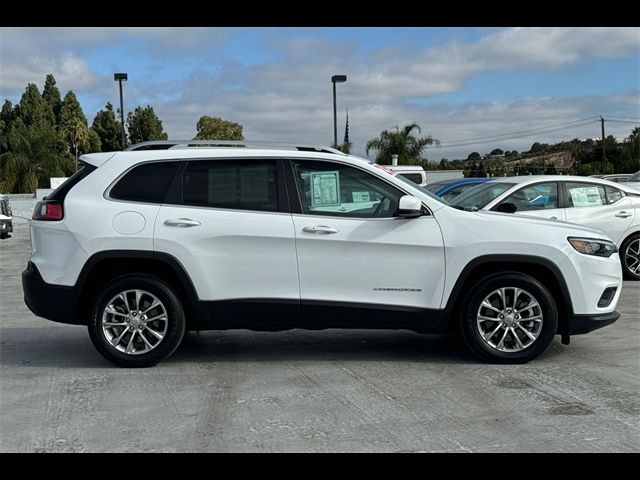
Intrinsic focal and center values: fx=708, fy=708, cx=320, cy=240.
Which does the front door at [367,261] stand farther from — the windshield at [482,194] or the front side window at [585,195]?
the front side window at [585,195]

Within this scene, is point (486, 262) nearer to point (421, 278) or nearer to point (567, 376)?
point (421, 278)

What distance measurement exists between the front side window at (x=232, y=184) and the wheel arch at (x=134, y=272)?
559 millimetres

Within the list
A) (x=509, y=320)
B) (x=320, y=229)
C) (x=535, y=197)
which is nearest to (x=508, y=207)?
(x=535, y=197)

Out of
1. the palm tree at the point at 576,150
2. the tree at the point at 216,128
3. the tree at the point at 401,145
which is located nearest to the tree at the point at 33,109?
the tree at the point at 216,128

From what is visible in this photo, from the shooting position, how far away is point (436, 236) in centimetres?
589

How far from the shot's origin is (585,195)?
1070cm

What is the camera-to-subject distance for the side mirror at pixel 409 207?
575cm

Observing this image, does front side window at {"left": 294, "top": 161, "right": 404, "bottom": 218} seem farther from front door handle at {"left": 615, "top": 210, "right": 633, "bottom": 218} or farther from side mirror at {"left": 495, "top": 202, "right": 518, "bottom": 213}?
front door handle at {"left": 615, "top": 210, "right": 633, "bottom": 218}

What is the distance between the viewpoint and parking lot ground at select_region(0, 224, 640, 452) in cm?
431

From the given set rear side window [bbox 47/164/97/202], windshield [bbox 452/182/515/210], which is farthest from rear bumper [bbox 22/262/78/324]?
windshield [bbox 452/182/515/210]

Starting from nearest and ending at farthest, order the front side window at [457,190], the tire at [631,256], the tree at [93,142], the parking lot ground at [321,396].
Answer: the parking lot ground at [321,396]
the tire at [631,256]
the front side window at [457,190]
the tree at [93,142]

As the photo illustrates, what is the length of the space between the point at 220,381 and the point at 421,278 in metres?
1.84

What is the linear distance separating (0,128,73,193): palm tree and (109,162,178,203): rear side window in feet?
101
